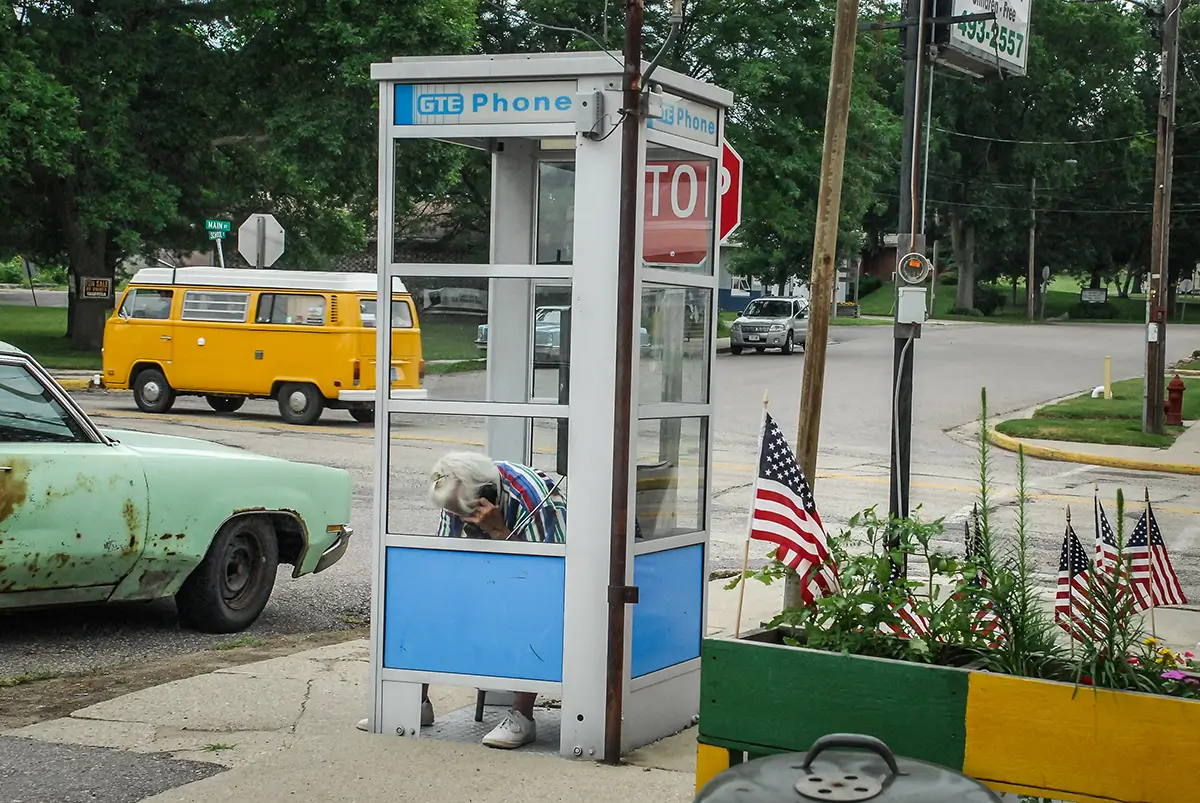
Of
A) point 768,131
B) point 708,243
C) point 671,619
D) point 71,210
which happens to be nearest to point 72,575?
point 671,619

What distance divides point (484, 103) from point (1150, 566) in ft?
11.8

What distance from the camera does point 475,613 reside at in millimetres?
5969

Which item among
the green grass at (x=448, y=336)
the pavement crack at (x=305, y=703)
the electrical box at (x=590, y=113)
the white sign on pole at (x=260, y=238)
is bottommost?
the pavement crack at (x=305, y=703)

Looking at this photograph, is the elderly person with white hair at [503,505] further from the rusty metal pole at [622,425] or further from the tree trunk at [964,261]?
the tree trunk at [964,261]

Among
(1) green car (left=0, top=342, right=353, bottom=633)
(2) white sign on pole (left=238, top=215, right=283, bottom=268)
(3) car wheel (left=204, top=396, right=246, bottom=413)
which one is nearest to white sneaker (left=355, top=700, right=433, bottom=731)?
(1) green car (left=0, top=342, right=353, bottom=633)

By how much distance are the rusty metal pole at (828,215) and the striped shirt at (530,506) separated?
8.10 ft

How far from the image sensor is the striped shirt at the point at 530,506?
6039 millimetres

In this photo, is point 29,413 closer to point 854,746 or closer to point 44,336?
point 854,746

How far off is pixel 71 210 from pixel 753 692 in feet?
100.0

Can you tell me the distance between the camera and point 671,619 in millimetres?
6316

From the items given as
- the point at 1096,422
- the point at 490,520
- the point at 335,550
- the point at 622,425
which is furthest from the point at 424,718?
the point at 1096,422

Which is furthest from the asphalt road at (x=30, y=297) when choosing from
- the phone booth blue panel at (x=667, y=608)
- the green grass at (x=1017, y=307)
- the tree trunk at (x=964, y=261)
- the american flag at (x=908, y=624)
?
the american flag at (x=908, y=624)

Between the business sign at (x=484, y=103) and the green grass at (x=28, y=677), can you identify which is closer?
the business sign at (x=484, y=103)

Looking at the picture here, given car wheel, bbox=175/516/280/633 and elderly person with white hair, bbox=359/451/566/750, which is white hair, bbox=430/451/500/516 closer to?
elderly person with white hair, bbox=359/451/566/750
